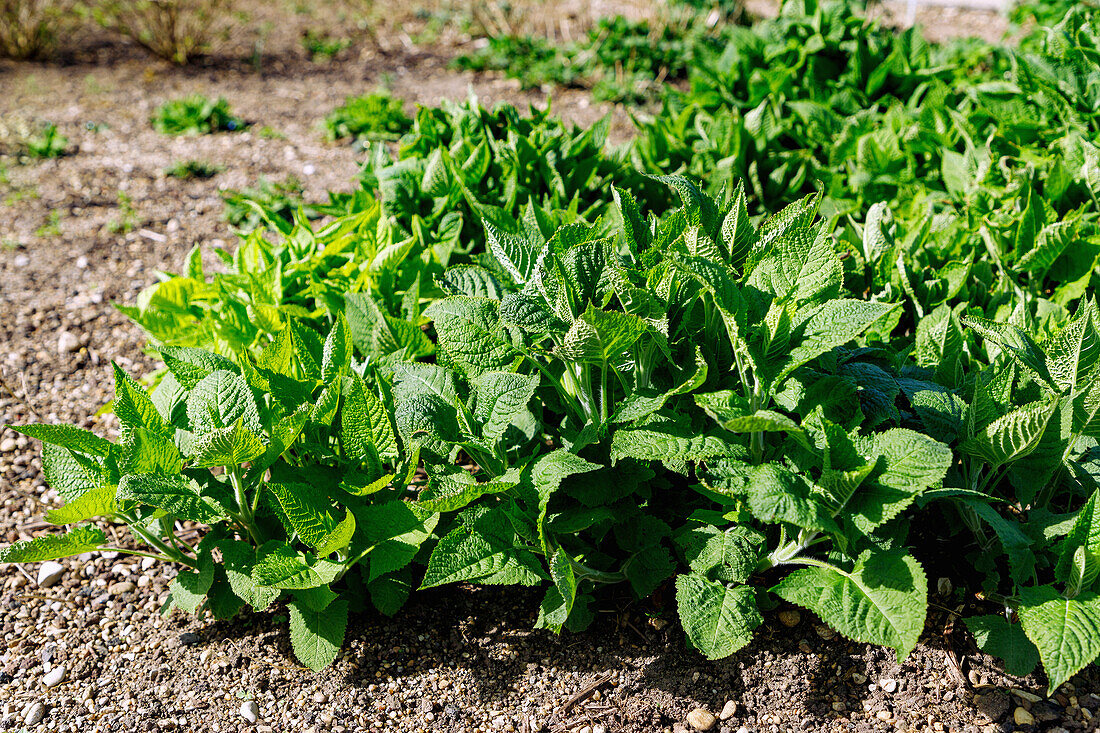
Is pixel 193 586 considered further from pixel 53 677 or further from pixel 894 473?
pixel 894 473

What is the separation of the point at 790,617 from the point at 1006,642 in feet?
1.60

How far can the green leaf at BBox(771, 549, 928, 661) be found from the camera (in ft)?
5.70

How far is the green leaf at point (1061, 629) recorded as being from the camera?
1645 mm

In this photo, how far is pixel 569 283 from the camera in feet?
6.41

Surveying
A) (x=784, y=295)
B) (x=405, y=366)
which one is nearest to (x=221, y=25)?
(x=405, y=366)

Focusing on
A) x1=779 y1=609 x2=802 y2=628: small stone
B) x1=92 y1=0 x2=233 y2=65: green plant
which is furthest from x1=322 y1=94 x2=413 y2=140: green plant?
x1=779 y1=609 x2=802 y2=628: small stone

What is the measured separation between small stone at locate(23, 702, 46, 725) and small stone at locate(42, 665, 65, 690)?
0.06m

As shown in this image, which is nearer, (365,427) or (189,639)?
(365,427)

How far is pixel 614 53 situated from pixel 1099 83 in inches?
140

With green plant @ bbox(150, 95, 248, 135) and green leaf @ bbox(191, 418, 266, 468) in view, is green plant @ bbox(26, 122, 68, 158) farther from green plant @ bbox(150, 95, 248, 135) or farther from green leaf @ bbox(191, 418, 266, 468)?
green leaf @ bbox(191, 418, 266, 468)

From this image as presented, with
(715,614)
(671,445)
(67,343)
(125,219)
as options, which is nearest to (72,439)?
(671,445)

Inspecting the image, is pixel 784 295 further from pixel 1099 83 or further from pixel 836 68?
pixel 836 68

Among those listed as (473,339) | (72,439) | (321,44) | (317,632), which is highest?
(321,44)

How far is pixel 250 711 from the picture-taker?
79.4 inches
